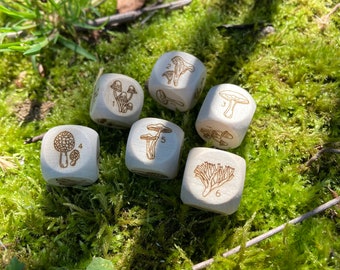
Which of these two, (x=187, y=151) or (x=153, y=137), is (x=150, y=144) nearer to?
(x=153, y=137)

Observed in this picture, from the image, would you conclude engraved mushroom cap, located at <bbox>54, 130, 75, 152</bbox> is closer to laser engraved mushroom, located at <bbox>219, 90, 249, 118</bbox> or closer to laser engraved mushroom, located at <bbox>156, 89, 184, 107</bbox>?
laser engraved mushroom, located at <bbox>156, 89, 184, 107</bbox>

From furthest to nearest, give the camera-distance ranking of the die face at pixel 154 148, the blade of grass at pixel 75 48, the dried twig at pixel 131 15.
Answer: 1. the dried twig at pixel 131 15
2. the blade of grass at pixel 75 48
3. the die face at pixel 154 148

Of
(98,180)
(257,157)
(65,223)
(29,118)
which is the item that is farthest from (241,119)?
(29,118)

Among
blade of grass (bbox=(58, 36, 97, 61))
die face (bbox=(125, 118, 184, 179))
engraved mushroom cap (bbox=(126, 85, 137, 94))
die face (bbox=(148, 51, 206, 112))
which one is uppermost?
die face (bbox=(148, 51, 206, 112))

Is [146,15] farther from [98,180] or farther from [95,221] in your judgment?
[95,221]

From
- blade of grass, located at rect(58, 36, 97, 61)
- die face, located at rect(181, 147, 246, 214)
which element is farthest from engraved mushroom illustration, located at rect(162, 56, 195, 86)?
blade of grass, located at rect(58, 36, 97, 61)

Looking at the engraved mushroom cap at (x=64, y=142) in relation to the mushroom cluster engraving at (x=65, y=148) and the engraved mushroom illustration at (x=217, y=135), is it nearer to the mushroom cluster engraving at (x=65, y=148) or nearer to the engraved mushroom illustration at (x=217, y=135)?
the mushroom cluster engraving at (x=65, y=148)


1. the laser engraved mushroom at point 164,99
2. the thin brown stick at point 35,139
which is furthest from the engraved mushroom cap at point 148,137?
the thin brown stick at point 35,139
